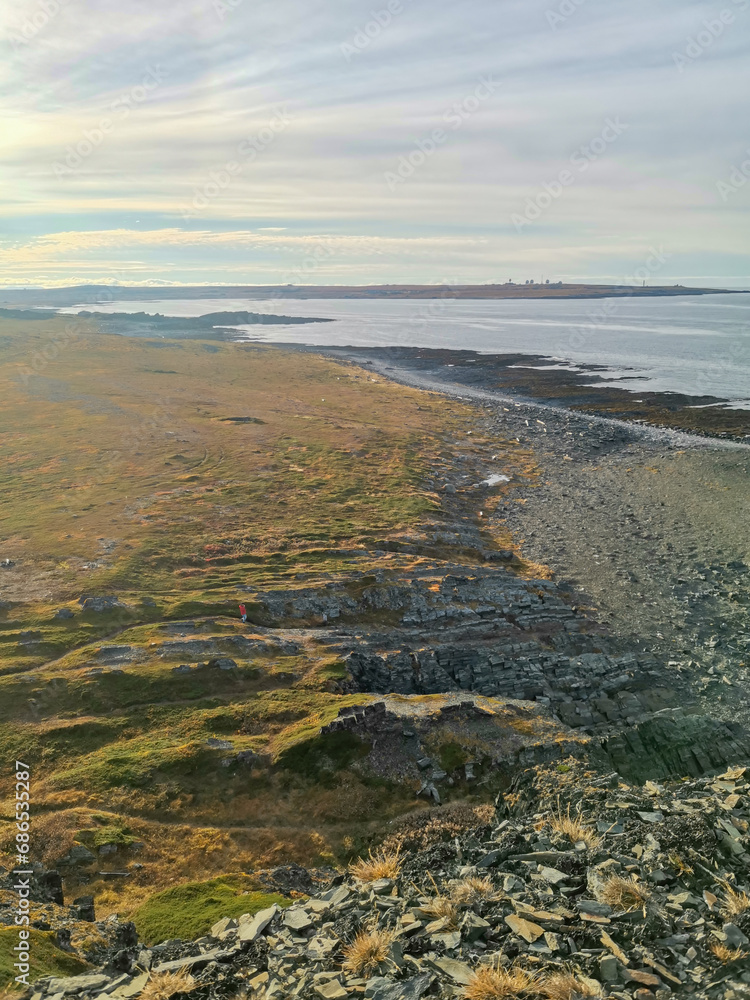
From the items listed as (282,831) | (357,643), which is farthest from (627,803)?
(357,643)

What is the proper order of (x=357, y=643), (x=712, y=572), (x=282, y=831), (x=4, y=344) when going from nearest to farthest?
(x=282, y=831) → (x=357, y=643) → (x=712, y=572) → (x=4, y=344)

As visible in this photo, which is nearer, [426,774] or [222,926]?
[222,926]

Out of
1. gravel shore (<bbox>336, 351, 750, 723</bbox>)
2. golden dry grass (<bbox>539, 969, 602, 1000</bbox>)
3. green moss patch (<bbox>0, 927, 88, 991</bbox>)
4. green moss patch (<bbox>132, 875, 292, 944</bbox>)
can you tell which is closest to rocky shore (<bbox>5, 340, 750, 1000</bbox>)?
golden dry grass (<bbox>539, 969, 602, 1000</bbox>)

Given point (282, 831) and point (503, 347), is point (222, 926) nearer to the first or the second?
point (282, 831)

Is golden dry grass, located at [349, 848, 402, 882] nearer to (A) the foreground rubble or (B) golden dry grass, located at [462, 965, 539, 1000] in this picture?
(A) the foreground rubble

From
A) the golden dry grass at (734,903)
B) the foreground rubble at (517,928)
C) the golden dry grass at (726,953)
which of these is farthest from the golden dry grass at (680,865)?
the golden dry grass at (726,953)
